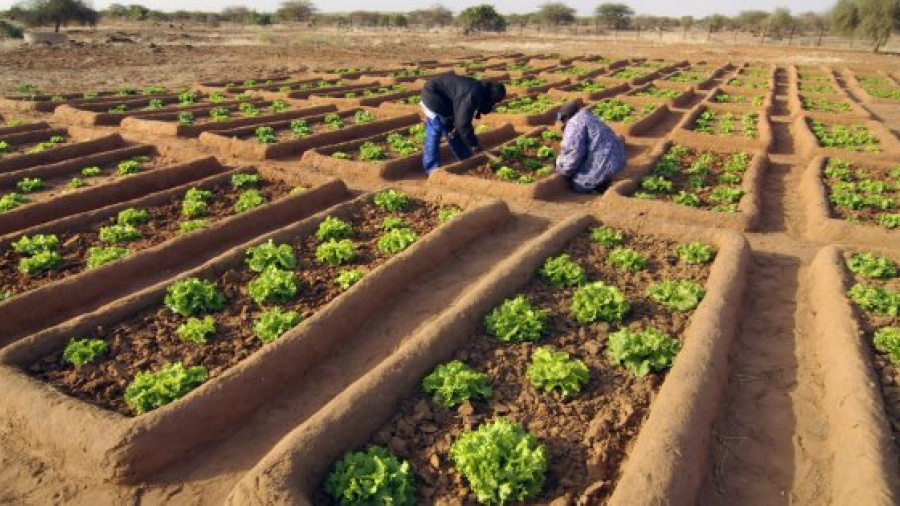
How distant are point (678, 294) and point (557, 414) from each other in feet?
8.93

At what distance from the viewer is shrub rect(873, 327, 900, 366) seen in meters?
5.92

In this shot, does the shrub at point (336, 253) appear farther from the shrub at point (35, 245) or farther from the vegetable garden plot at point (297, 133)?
the vegetable garden plot at point (297, 133)

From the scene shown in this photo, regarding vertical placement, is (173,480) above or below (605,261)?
below

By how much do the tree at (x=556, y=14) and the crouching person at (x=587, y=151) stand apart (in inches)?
3258

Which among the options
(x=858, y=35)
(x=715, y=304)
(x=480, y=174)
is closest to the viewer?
(x=715, y=304)

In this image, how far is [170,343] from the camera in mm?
6219

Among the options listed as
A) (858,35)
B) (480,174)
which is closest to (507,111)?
(480,174)

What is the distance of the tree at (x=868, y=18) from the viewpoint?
44.7m

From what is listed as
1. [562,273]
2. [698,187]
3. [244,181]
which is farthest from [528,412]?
[698,187]

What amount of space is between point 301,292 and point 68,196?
5.66m

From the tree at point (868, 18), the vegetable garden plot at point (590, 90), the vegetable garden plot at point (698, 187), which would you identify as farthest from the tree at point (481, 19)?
the vegetable garden plot at point (698, 187)

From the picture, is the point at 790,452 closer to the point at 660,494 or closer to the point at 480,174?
the point at 660,494

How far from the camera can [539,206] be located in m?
10.7

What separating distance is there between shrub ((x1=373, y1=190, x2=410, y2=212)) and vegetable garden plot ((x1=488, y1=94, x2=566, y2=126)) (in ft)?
25.3
